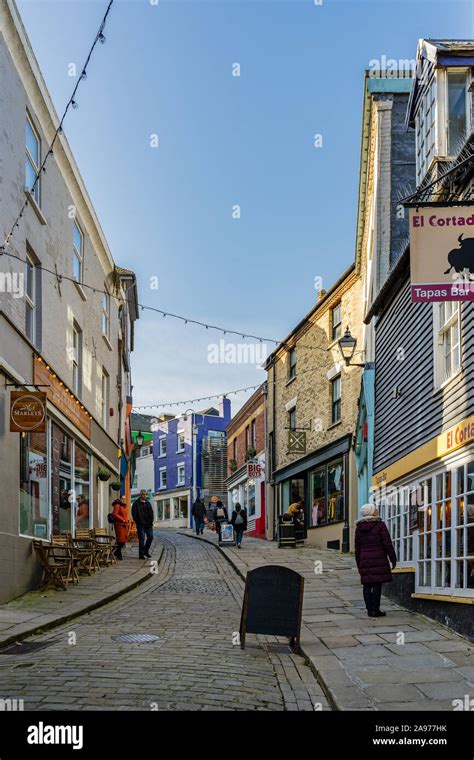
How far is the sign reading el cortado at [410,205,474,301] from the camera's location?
7.74 metres

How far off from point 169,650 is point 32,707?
2.61 m

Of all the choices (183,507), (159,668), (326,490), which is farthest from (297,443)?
(183,507)

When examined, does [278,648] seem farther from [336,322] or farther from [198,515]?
[198,515]

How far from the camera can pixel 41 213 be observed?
14531 millimetres

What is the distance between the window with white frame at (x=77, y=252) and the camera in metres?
18.6

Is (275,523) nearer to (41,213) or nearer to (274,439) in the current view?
(274,439)

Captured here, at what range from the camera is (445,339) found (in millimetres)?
10969

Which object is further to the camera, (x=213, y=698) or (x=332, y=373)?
(x=332, y=373)

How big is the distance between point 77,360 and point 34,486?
5693 mm

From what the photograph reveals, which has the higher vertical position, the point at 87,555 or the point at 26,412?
the point at 26,412

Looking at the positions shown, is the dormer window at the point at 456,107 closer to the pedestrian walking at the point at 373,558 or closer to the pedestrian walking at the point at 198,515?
the pedestrian walking at the point at 373,558

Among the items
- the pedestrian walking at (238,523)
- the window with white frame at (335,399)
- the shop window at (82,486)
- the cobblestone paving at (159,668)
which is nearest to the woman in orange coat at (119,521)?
the shop window at (82,486)
